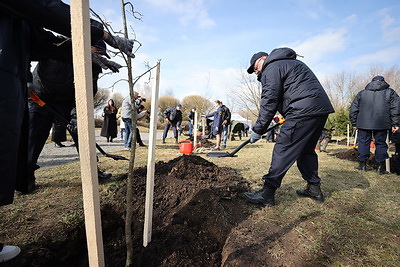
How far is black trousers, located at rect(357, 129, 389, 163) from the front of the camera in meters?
4.37

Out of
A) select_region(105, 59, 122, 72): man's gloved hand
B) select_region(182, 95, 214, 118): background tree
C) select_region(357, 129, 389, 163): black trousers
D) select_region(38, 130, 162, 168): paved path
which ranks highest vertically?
select_region(182, 95, 214, 118): background tree

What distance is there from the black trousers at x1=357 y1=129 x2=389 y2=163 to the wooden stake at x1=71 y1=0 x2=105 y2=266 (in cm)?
544

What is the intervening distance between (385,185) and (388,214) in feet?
5.30

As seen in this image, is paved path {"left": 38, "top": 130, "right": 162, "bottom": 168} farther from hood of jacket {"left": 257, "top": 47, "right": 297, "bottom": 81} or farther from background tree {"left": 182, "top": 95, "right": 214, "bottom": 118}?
background tree {"left": 182, "top": 95, "right": 214, "bottom": 118}

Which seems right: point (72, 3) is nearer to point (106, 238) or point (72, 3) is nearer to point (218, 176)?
point (106, 238)

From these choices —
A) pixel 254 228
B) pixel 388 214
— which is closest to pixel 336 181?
pixel 388 214

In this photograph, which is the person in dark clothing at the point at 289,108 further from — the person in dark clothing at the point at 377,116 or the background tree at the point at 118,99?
the background tree at the point at 118,99

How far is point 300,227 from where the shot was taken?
6.93 feet

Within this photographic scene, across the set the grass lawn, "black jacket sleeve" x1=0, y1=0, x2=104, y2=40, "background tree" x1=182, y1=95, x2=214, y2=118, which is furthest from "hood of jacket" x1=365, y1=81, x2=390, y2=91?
"background tree" x1=182, y1=95, x2=214, y2=118

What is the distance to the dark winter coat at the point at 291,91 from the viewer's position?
246 centimetres

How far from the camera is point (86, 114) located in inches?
37.7

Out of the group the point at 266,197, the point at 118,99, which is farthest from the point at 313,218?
the point at 118,99

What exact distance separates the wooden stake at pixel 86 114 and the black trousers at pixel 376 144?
5.44 metres

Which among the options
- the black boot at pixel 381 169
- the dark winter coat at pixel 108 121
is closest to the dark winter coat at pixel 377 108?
the black boot at pixel 381 169
